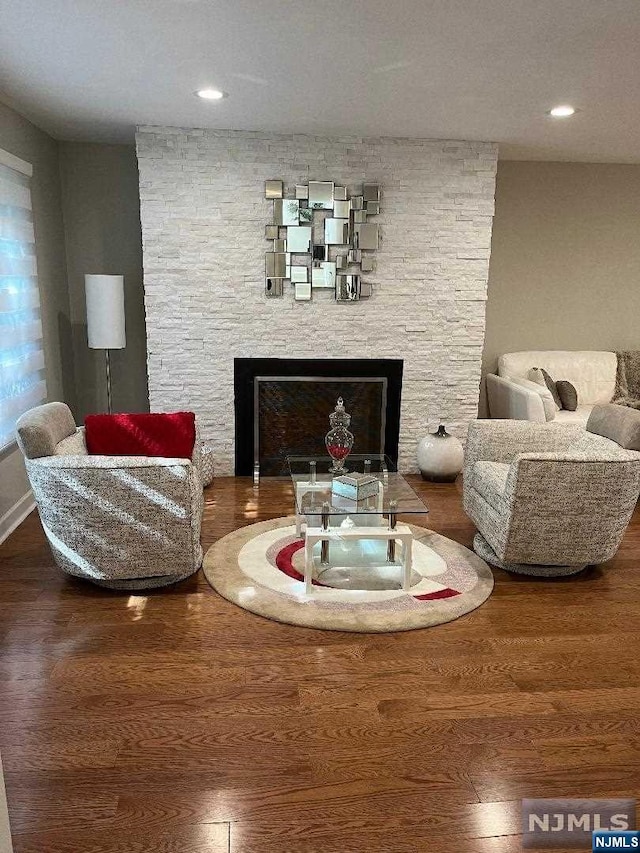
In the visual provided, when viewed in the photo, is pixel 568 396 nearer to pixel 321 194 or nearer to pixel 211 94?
pixel 321 194

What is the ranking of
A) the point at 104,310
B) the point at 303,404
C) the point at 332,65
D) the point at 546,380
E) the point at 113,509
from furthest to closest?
the point at 546,380
the point at 303,404
the point at 104,310
the point at 332,65
the point at 113,509

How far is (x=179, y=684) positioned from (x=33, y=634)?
76cm

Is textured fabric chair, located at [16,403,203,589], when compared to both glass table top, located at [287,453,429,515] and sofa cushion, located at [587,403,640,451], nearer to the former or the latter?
glass table top, located at [287,453,429,515]

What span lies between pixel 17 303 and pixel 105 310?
0.71m

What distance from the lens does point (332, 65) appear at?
300 centimetres

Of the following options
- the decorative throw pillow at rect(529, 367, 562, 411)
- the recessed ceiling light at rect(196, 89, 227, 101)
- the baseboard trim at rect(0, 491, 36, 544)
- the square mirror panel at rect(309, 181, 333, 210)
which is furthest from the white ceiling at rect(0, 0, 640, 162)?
the baseboard trim at rect(0, 491, 36, 544)

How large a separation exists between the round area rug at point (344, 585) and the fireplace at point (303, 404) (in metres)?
1.29

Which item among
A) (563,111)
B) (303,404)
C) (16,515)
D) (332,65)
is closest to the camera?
(332,65)

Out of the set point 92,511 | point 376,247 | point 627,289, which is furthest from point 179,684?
point 627,289

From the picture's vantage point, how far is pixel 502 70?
3.04m

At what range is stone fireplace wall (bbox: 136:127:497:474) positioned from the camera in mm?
4508

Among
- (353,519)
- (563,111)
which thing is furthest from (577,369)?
(353,519)

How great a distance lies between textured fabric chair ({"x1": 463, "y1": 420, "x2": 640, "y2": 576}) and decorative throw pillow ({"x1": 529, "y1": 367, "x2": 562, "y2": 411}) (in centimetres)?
171

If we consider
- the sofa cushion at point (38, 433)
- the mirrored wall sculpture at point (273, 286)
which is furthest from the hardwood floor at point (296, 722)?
the mirrored wall sculpture at point (273, 286)
